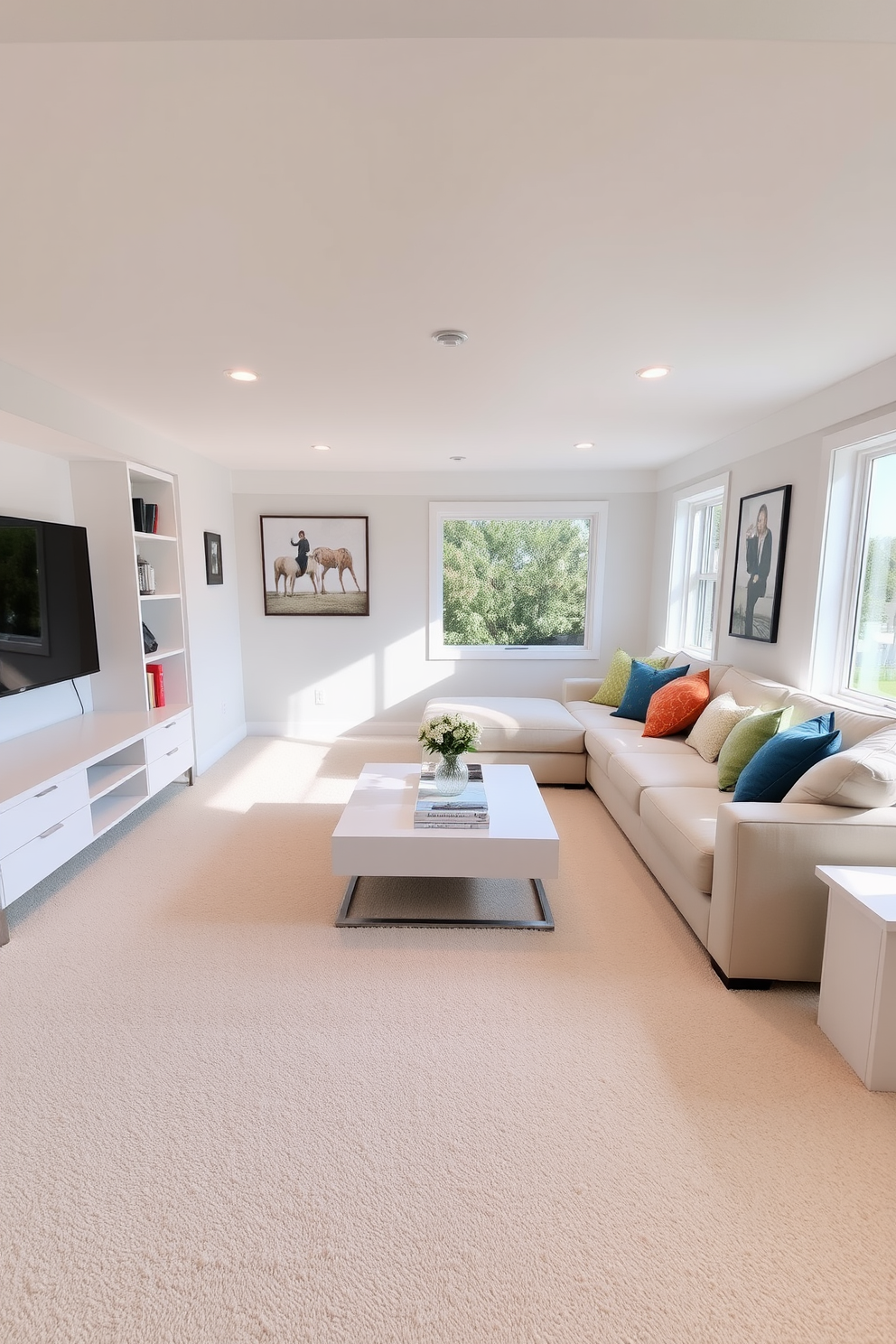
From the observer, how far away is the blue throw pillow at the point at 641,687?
4066 millimetres

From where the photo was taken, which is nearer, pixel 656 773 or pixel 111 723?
pixel 656 773

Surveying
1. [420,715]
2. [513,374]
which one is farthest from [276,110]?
[420,715]

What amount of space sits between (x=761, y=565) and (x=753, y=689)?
74cm

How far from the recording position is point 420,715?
538 cm

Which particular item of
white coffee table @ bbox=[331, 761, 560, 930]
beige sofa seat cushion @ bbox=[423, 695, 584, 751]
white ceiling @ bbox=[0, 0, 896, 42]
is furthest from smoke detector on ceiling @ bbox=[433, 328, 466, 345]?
beige sofa seat cushion @ bbox=[423, 695, 584, 751]

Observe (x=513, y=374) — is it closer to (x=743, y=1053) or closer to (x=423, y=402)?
(x=423, y=402)

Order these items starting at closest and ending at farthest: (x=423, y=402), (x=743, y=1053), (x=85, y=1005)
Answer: (x=743, y=1053), (x=85, y=1005), (x=423, y=402)

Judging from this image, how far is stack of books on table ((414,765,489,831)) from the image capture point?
253 cm

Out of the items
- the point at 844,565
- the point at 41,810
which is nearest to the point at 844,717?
the point at 844,565

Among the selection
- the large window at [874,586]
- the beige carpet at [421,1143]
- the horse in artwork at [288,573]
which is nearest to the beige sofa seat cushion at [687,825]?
the beige carpet at [421,1143]

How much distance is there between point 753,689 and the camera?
324 cm

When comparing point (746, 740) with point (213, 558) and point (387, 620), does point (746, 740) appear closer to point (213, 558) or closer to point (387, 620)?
point (387, 620)

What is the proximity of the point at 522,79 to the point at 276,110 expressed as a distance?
460 mm

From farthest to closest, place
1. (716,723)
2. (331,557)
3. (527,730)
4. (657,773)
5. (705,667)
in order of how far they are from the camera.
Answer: (331,557) → (527,730) → (705,667) → (716,723) → (657,773)
